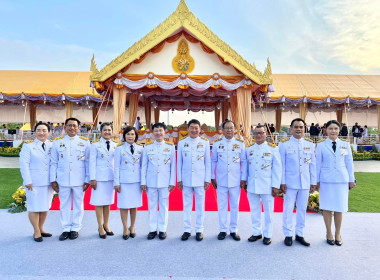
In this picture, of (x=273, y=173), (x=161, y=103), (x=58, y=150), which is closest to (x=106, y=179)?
(x=58, y=150)

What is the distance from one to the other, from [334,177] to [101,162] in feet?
10.6

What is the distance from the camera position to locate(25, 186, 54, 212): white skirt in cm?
335

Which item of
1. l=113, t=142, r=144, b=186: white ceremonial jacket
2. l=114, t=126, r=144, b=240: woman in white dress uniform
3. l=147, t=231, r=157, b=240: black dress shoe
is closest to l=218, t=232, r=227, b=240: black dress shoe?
l=147, t=231, r=157, b=240: black dress shoe

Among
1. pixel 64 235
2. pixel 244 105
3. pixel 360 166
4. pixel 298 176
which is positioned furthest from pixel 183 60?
pixel 360 166

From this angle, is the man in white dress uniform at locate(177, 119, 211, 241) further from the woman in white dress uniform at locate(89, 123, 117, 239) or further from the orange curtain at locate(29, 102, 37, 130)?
the orange curtain at locate(29, 102, 37, 130)

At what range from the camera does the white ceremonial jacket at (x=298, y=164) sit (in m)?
3.36

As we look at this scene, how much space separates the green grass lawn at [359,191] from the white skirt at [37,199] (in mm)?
2190

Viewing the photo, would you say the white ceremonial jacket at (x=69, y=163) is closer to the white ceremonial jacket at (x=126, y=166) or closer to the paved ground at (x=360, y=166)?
the white ceremonial jacket at (x=126, y=166)

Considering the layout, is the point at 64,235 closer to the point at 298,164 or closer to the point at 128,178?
the point at 128,178

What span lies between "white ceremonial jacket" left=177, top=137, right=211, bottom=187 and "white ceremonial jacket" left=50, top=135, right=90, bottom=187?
137cm

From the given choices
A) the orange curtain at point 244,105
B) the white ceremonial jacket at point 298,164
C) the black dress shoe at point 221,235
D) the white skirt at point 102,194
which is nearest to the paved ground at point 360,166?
the orange curtain at point 244,105

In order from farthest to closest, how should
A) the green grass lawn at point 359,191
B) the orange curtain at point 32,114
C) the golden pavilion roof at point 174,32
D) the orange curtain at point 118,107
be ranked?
the orange curtain at point 32,114
the orange curtain at point 118,107
the golden pavilion roof at point 174,32
the green grass lawn at point 359,191

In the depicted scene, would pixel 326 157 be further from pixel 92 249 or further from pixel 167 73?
pixel 167 73

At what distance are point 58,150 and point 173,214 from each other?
223 cm
